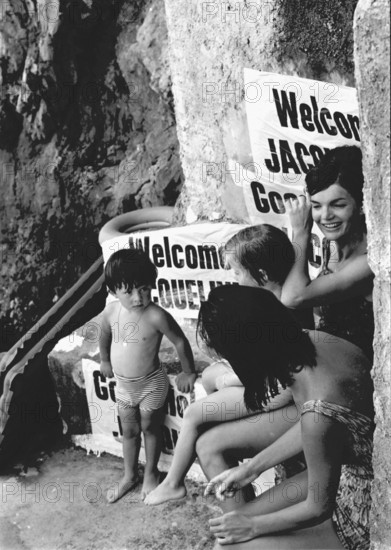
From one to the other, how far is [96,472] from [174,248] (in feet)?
4.64

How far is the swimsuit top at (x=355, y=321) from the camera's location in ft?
9.74

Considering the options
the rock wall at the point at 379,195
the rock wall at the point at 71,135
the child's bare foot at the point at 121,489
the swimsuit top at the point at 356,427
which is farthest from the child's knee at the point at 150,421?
the rock wall at the point at 71,135

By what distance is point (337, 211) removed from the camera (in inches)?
117

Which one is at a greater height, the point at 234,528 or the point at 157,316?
the point at 157,316

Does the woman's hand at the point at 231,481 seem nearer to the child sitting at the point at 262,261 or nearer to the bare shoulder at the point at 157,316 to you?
the child sitting at the point at 262,261

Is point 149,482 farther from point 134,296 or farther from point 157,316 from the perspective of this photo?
point 134,296

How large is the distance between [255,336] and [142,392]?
1.63 m

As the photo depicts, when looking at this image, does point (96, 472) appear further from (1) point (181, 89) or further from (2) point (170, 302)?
(1) point (181, 89)

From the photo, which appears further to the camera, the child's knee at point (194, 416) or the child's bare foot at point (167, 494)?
the child's bare foot at point (167, 494)

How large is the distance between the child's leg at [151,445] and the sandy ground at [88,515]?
124 millimetres

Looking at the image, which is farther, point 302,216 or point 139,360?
point 139,360

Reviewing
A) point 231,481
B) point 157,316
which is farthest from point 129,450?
point 231,481

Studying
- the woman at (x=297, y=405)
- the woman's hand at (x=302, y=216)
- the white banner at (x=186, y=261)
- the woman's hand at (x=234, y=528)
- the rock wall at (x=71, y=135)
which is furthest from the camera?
the rock wall at (x=71, y=135)

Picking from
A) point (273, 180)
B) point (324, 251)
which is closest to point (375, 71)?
point (324, 251)
